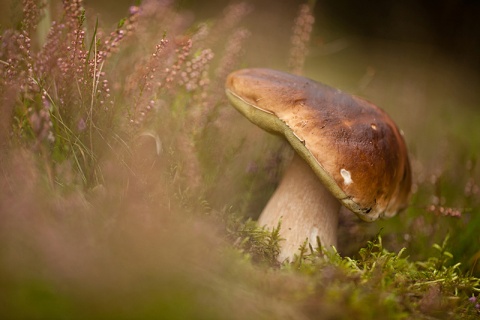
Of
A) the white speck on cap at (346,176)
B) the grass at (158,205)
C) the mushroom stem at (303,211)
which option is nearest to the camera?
the grass at (158,205)

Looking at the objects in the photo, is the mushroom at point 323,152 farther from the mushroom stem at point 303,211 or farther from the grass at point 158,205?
the grass at point 158,205

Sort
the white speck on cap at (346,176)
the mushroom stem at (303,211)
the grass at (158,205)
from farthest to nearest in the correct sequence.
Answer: the mushroom stem at (303,211) < the white speck on cap at (346,176) < the grass at (158,205)

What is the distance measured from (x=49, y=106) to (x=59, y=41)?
0.26 metres

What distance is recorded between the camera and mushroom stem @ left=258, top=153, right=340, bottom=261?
5.41 feet

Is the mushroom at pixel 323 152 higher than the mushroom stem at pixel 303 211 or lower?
higher

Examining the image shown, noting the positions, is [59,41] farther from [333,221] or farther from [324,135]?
[333,221]

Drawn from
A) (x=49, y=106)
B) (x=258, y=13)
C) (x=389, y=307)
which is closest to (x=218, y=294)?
(x=389, y=307)

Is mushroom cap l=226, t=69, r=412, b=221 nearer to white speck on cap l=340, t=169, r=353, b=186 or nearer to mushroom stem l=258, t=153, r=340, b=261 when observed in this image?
white speck on cap l=340, t=169, r=353, b=186

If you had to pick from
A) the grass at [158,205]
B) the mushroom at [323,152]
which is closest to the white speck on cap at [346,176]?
the mushroom at [323,152]

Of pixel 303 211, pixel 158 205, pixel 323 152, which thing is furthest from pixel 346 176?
pixel 158 205

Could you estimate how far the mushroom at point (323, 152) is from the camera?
1.36 m

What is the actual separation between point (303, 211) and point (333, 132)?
0.44 m

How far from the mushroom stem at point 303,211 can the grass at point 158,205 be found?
0.09 metres

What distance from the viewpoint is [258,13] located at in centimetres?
478
